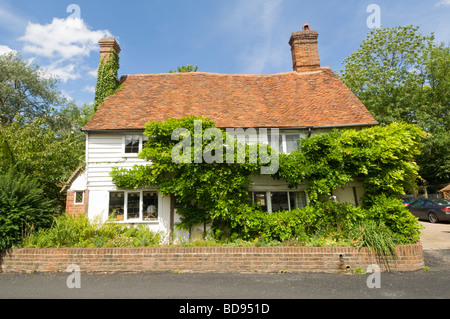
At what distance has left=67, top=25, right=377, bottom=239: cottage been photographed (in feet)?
33.1

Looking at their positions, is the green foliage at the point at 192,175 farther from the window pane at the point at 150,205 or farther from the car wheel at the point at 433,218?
the car wheel at the point at 433,218

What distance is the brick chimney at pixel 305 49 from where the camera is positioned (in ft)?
49.1

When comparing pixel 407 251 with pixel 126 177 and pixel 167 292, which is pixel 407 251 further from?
pixel 126 177

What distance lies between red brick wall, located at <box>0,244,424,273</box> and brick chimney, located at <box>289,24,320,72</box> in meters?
11.9

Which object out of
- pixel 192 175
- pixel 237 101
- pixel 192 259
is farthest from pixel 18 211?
pixel 237 101

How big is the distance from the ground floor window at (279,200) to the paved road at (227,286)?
3.66 meters

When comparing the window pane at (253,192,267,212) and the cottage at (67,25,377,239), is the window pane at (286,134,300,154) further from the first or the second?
the window pane at (253,192,267,212)

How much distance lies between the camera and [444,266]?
759 cm

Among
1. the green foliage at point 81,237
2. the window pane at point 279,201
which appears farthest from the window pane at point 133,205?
the window pane at point 279,201

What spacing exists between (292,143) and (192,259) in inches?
251

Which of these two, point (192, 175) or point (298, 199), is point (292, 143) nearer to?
point (298, 199)

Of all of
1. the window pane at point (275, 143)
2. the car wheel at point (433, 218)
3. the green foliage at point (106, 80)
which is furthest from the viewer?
the car wheel at point (433, 218)
